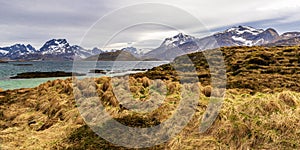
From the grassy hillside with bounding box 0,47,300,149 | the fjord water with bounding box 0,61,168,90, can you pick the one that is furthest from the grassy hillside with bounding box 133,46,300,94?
the fjord water with bounding box 0,61,168,90

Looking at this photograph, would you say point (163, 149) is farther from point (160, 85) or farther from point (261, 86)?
point (261, 86)

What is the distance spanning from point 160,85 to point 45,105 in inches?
250

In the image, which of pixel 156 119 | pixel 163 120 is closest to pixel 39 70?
pixel 156 119

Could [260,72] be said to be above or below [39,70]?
above

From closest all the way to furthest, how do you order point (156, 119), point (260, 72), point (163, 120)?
point (163, 120), point (156, 119), point (260, 72)

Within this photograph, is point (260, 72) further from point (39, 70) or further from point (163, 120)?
point (39, 70)

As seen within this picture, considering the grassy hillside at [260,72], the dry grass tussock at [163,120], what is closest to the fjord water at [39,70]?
the dry grass tussock at [163,120]

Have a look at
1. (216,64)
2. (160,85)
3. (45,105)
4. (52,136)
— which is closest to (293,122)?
(160,85)

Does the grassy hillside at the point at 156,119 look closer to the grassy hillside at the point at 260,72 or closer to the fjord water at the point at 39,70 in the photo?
the grassy hillside at the point at 260,72

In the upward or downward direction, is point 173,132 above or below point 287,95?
below

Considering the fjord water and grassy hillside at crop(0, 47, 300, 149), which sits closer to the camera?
grassy hillside at crop(0, 47, 300, 149)

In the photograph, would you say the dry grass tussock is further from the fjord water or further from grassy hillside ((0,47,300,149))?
the fjord water

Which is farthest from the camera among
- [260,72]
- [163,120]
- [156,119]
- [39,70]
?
[39,70]

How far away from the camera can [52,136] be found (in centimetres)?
860
